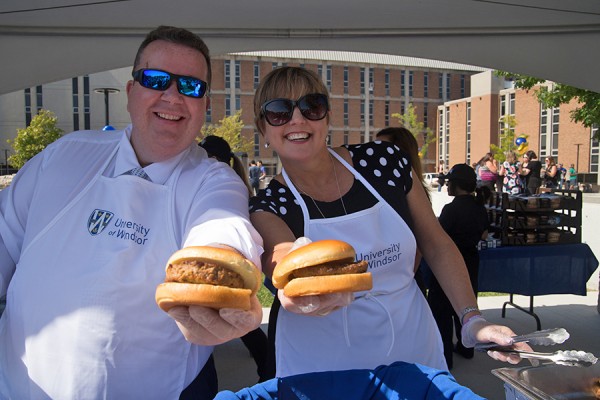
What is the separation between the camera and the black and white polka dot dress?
1550 millimetres

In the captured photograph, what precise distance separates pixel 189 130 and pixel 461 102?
58.4 metres

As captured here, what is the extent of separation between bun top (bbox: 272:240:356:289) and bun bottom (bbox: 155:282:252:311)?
0.15 metres

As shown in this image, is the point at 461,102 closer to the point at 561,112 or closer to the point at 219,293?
the point at 561,112

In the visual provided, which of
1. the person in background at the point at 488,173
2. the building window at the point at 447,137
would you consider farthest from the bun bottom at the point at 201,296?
the building window at the point at 447,137

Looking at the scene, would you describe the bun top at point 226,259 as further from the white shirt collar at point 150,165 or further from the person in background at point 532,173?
the person in background at point 532,173

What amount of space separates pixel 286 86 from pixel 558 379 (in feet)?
3.93

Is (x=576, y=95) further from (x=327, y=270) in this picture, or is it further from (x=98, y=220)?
(x=98, y=220)

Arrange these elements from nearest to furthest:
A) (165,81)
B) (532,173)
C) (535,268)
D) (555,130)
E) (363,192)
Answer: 1. (165,81)
2. (363,192)
3. (535,268)
4. (532,173)
5. (555,130)

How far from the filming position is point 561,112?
132 feet

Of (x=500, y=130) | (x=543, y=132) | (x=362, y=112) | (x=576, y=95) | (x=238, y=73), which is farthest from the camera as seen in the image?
(x=362, y=112)

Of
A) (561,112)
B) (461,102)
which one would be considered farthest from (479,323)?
(461,102)

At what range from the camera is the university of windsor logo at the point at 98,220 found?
4.13 ft

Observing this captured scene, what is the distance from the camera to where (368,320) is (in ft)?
4.98

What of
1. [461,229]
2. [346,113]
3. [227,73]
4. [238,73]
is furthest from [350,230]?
[346,113]
